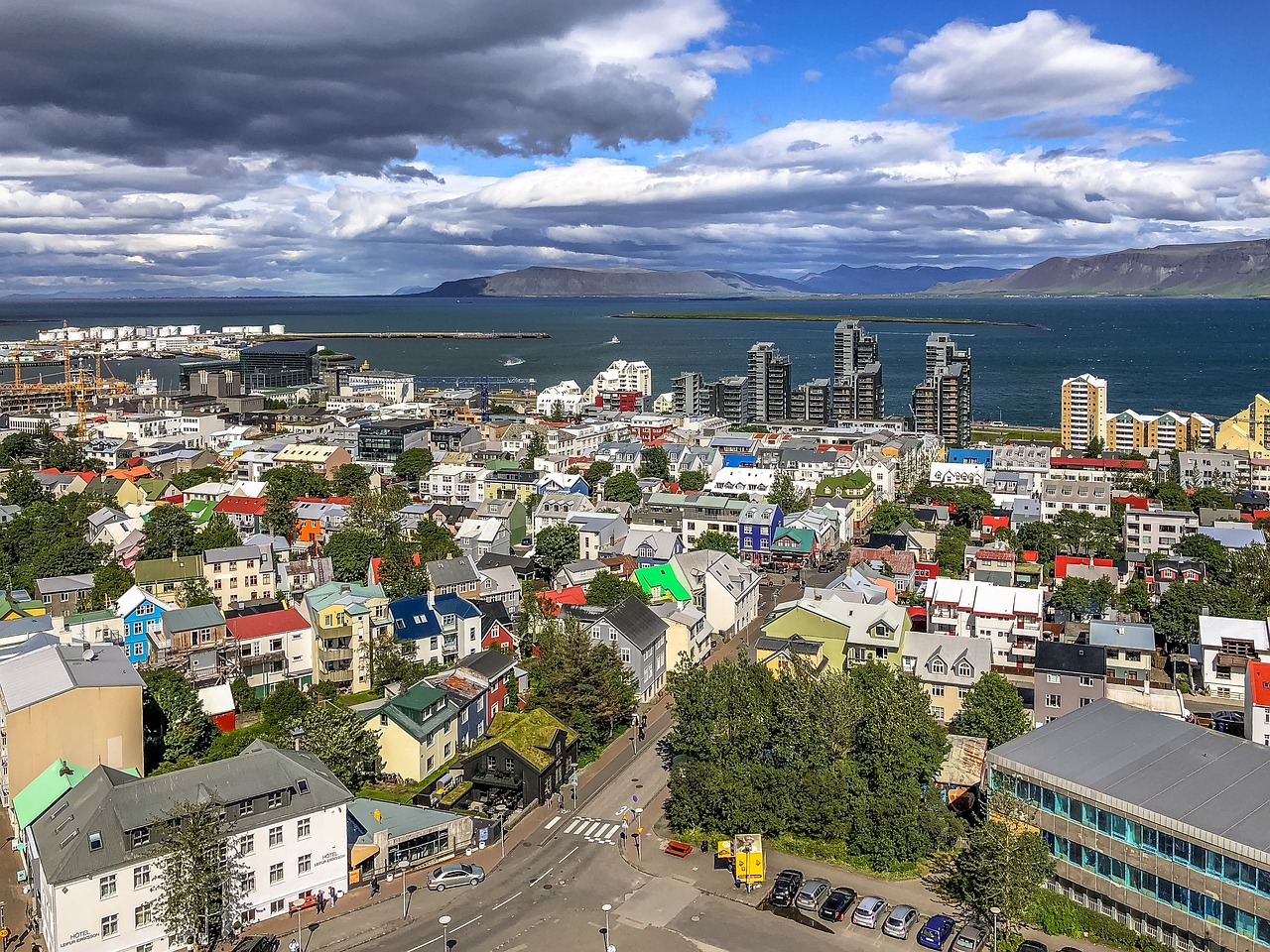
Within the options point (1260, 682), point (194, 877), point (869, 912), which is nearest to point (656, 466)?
point (1260, 682)

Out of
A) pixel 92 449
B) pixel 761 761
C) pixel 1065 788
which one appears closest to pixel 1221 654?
pixel 1065 788

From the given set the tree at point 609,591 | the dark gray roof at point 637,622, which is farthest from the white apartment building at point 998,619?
the tree at point 609,591

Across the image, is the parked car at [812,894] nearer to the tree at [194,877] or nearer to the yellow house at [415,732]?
the yellow house at [415,732]

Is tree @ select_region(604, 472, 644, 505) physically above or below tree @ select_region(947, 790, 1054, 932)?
above

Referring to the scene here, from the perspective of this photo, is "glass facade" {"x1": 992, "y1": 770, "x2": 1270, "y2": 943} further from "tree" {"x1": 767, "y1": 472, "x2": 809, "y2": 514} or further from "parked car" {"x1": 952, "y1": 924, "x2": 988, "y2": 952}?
"tree" {"x1": 767, "y1": 472, "x2": 809, "y2": 514}

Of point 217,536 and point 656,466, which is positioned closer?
point 217,536

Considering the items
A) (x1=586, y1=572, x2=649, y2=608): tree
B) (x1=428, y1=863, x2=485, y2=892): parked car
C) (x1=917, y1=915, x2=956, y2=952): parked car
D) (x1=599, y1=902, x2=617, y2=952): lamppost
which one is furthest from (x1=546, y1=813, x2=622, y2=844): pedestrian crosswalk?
(x1=586, y1=572, x2=649, y2=608): tree

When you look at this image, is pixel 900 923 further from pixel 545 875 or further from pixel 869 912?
pixel 545 875
